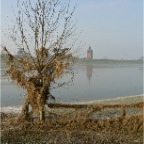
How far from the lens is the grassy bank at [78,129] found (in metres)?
13.5

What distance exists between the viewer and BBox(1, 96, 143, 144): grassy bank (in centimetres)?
1352

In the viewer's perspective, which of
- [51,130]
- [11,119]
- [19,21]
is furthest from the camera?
[19,21]

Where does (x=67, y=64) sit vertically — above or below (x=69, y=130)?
above

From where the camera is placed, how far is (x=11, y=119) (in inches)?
657

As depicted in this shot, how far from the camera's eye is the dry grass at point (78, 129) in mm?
13539

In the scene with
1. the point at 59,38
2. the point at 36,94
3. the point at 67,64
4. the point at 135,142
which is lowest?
the point at 135,142

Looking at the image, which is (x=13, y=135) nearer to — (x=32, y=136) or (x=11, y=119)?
(x=32, y=136)

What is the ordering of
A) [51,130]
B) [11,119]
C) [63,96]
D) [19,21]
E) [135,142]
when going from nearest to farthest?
[135,142], [51,130], [11,119], [19,21], [63,96]

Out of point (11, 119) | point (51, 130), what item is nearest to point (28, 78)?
point (11, 119)

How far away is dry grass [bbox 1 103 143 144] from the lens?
13.5 metres

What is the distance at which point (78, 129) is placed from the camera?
1541 centimetres

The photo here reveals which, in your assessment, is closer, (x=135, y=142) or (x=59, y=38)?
(x=135, y=142)

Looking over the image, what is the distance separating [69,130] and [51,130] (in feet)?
2.35

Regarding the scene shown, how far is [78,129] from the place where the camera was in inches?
607
